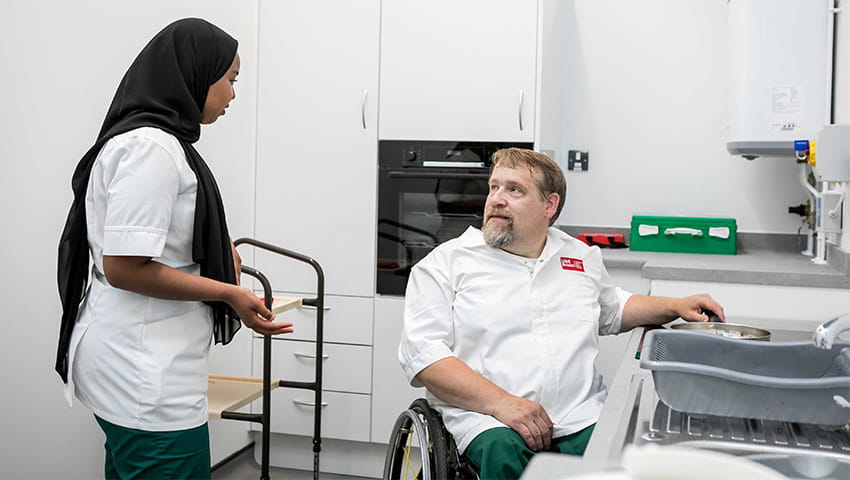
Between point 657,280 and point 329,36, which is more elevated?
point 329,36

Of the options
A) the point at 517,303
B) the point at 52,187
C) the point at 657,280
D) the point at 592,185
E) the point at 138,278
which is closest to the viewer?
the point at 138,278

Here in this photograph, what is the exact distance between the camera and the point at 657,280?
2.88 m

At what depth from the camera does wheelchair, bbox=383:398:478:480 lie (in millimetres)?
1729

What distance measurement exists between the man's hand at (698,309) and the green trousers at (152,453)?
1.21m

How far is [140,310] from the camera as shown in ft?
5.60

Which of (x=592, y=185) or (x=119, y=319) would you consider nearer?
(x=119, y=319)

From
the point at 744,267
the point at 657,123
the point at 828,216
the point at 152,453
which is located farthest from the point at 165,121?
the point at 657,123

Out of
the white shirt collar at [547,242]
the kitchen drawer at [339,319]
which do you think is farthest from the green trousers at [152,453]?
the kitchen drawer at [339,319]

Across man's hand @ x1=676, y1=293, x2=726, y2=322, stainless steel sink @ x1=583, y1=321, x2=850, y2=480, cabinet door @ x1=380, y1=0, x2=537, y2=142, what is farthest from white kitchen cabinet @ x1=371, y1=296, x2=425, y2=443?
stainless steel sink @ x1=583, y1=321, x2=850, y2=480

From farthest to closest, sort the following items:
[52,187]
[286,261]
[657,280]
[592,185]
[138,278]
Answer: [592,185]
[286,261]
[657,280]
[52,187]
[138,278]

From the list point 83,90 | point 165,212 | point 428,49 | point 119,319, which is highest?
point 428,49

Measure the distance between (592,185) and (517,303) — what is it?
1.77 metres

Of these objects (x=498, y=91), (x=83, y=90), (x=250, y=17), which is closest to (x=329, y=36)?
(x=250, y=17)

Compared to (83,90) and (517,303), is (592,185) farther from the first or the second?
(83,90)
